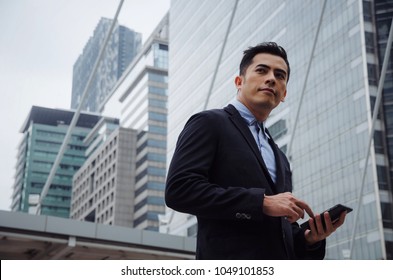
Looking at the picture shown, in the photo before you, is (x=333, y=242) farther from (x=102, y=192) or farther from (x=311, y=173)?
(x=102, y=192)

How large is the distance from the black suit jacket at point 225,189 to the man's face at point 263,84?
10cm

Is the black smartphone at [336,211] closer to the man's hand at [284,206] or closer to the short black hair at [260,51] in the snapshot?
the man's hand at [284,206]

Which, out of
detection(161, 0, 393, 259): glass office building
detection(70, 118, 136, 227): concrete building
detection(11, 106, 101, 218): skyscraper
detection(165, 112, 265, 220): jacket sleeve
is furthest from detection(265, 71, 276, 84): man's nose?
detection(11, 106, 101, 218): skyscraper

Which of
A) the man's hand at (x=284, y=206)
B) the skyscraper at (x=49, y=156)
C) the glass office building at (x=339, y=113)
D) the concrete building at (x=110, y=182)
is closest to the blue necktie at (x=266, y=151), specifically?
the man's hand at (x=284, y=206)

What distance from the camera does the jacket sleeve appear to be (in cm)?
188

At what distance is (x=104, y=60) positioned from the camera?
177375 mm

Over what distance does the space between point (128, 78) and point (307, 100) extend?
2562 inches

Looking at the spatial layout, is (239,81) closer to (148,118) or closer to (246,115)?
(246,115)

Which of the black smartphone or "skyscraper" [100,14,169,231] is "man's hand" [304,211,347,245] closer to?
the black smartphone

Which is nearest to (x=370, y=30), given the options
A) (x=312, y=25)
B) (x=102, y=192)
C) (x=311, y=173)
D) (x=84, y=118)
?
(x=312, y=25)

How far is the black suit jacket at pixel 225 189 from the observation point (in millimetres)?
1896

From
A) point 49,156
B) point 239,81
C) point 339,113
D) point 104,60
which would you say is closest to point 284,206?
point 239,81

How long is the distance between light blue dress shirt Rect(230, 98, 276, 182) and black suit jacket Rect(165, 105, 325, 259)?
0.05 meters

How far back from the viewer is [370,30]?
1783 inches
